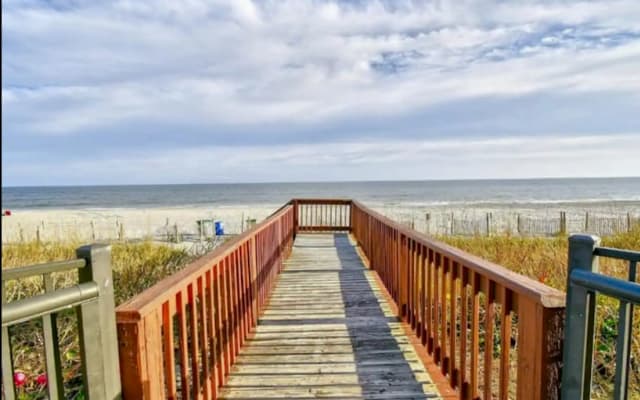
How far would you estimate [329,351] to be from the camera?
314 cm

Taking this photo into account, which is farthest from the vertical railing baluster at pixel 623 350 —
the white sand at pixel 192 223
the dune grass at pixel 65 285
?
the white sand at pixel 192 223

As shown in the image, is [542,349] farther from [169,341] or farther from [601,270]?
[601,270]

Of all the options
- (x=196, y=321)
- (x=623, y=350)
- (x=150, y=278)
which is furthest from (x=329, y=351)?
(x=150, y=278)

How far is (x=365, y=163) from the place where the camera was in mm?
54875

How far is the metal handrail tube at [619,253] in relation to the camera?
→ 1274 millimetres

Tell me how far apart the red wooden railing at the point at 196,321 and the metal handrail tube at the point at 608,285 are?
166cm

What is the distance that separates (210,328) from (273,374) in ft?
2.31

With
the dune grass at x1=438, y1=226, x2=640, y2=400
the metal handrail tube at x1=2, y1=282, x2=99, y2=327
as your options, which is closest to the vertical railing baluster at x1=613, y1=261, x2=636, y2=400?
the metal handrail tube at x1=2, y1=282, x2=99, y2=327

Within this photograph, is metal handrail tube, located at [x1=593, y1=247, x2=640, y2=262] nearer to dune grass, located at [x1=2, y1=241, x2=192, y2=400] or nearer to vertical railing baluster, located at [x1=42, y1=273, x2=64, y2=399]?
vertical railing baluster, located at [x1=42, y1=273, x2=64, y2=399]

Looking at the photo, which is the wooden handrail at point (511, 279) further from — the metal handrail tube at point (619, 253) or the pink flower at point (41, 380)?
the pink flower at point (41, 380)

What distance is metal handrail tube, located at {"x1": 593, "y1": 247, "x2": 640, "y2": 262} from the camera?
4.18 ft

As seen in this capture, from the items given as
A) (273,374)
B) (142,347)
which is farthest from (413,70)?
(142,347)

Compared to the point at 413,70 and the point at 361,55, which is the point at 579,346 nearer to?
→ the point at 361,55

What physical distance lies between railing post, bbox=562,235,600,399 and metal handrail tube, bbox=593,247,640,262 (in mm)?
25
